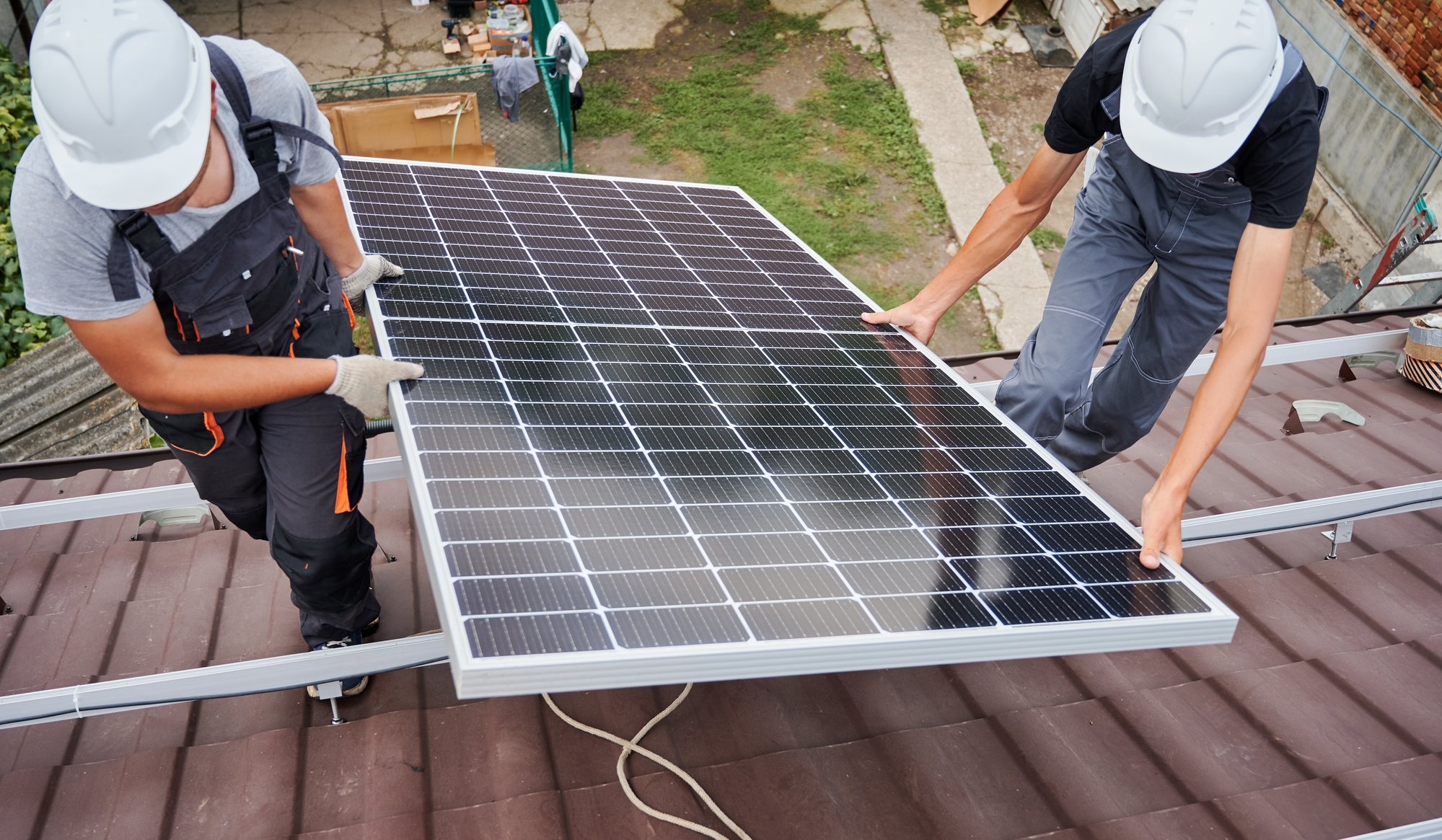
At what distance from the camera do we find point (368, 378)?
3004 millimetres

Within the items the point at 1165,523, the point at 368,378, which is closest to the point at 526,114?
the point at 368,378

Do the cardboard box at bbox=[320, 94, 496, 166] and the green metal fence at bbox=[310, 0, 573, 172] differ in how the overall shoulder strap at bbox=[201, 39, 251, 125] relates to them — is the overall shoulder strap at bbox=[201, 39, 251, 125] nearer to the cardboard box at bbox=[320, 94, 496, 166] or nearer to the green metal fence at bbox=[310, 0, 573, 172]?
the cardboard box at bbox=[320, 94, 496, 166]

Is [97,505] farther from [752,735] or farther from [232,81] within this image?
[752,735]

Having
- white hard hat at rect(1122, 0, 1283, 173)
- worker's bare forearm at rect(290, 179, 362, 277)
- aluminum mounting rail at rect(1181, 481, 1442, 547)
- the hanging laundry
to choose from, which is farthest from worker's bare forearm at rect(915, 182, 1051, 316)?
the hanging laundry

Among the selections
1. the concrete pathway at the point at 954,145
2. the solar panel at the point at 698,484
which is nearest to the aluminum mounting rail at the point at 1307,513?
the solar panel at the point at 698,484

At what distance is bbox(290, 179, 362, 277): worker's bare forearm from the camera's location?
3443 mm

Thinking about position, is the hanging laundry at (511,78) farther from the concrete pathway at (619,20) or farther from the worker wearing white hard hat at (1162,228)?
the worker wearing white hard hat at (1162,228)

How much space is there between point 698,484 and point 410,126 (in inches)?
290

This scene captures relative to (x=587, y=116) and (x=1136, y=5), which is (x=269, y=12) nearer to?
(x=587, y=116)

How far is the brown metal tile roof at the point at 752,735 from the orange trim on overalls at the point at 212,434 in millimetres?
769

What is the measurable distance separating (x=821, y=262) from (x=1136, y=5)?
10108 mm

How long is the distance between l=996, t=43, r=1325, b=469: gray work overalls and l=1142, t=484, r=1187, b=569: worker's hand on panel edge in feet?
3.41

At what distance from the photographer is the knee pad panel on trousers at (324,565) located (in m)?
3.27

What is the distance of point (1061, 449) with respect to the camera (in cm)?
467
